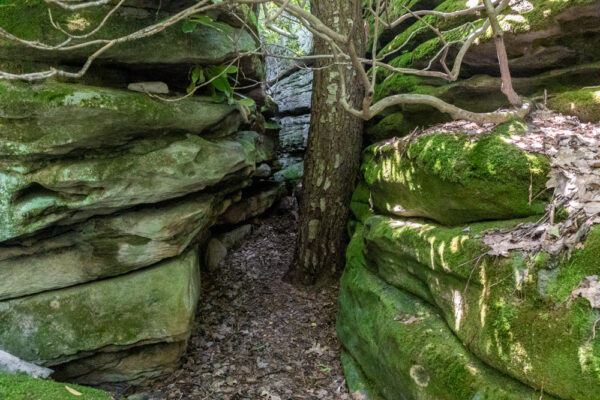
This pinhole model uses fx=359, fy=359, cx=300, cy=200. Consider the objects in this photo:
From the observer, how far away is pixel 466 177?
123 inches

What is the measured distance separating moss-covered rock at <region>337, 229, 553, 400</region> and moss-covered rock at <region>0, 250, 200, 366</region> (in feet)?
6.87

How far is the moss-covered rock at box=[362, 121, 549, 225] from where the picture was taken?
280cm

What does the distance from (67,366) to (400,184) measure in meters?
4.42

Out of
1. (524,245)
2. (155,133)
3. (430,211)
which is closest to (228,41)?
(155,133)

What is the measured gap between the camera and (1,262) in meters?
3.94

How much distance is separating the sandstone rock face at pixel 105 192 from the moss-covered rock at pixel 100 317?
12 millimetres

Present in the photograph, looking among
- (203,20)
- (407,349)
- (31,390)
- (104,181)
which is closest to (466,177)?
(407,349)

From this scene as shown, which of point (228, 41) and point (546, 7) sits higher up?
point (546, 7)

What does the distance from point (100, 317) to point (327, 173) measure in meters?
3.66

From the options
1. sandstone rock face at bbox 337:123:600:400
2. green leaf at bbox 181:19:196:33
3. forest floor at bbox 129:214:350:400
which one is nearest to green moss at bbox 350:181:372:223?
sandstone rock face at bbox 337:123:600:400

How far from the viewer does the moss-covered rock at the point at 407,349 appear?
8.30ft

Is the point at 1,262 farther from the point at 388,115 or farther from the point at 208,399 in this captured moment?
the point at 388,115

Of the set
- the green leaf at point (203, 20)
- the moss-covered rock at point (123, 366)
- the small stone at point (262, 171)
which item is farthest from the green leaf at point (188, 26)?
the moss-covered rock at point (123, 366)

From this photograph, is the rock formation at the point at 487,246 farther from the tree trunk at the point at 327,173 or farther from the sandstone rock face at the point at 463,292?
the tree trunk at the point at 327,173
